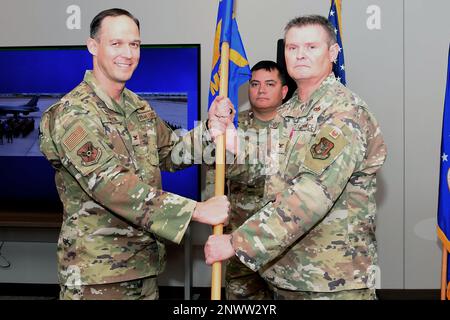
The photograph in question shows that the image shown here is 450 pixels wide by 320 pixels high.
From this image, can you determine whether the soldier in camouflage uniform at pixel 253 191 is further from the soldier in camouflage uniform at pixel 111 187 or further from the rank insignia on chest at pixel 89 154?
the rank insignia on chest at pixel 89 154

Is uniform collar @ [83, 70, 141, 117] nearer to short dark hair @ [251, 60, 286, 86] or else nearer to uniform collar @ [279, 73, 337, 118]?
uniform collar @ [279, 73, 337, 118]

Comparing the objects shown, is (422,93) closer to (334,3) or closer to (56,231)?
(334,3)

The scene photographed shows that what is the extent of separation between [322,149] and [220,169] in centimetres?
47

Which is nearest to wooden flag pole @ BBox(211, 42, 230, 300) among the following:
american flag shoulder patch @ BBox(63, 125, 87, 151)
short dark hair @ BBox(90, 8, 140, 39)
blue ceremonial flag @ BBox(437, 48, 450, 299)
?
short dark hair @ BBox(90, 8, 140, 39)

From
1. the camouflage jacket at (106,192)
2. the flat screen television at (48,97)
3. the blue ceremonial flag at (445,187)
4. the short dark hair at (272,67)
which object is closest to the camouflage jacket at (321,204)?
the camouflage jacket at (106,192)

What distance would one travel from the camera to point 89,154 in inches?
74.2

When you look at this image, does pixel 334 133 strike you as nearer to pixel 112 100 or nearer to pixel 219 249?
pixel 219 249

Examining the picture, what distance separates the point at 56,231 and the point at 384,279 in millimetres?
2486

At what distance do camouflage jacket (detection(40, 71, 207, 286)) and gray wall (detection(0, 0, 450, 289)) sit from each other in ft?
6.62

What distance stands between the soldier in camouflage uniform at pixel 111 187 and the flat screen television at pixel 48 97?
162cm

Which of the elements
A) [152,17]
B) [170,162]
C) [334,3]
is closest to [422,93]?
[334,3]

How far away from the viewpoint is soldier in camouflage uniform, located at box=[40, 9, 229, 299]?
188 centimetres

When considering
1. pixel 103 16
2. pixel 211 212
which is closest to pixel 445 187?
pixel 211 212

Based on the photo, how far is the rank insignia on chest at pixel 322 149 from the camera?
5.70ft
